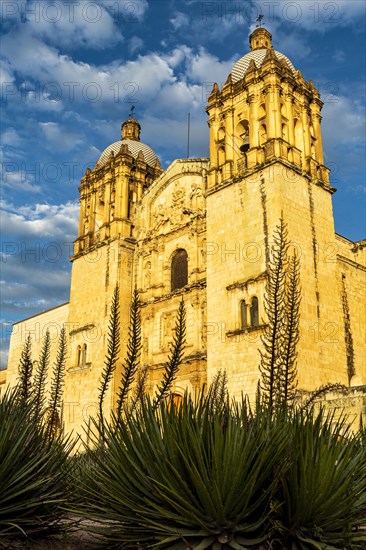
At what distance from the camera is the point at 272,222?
1593 centimetres

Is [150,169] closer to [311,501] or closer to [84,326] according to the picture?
[84,326]

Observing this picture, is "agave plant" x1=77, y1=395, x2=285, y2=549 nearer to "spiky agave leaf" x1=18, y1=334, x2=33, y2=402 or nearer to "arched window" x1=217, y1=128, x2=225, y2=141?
"spiky agave leaf" x1=18, y1=334, x2=33, y2=402

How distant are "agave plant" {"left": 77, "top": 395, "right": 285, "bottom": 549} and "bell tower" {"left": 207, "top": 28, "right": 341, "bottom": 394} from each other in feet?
37.3

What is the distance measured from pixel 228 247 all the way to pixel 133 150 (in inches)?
387

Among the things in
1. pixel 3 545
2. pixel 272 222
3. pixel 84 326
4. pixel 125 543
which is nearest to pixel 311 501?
pixel 125 543

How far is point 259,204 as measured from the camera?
16562 millimetres

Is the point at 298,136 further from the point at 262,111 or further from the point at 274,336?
the point at 274,336

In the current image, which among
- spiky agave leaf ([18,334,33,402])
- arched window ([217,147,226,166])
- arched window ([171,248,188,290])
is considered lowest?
spiky agave leaf ([18,334,33,402])

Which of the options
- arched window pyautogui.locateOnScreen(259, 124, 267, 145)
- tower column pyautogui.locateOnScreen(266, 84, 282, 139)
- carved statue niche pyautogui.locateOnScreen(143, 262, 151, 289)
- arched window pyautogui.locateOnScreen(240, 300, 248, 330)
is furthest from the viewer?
carved statue niche pyautogui.locateOnScreen(143, 262, 151, 289)

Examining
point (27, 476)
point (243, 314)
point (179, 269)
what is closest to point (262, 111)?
point (179, 269)

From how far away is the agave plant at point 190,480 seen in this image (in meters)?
3.15

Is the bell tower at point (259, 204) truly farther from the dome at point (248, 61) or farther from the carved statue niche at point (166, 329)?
the carved statue niche at point (166, 329)

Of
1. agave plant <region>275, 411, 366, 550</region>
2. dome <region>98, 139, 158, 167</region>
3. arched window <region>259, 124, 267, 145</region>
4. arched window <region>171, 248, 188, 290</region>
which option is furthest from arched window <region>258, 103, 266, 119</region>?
agave plant <region>275, 411, 366, 550</region>

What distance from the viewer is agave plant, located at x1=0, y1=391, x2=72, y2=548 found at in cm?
343
